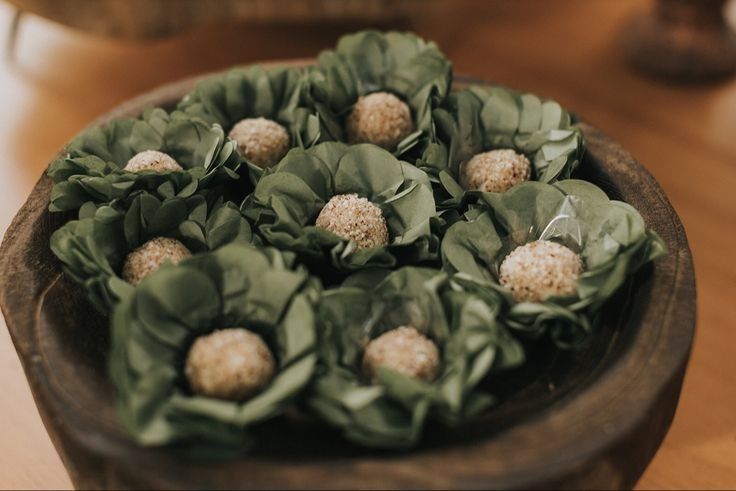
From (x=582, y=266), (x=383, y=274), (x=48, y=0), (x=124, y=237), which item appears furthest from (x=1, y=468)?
(x=48, y=0)

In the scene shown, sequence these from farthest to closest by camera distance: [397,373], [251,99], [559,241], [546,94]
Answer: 1. [546,94]
2. [251,99]
3. [559,241]
4. [397,373]

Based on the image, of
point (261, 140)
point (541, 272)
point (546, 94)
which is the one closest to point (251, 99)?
point (261, 140)

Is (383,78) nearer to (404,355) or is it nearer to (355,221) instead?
(355,221)

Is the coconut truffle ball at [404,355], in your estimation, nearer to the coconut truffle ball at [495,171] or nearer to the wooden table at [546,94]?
the coconut truffle ball at [495,171]

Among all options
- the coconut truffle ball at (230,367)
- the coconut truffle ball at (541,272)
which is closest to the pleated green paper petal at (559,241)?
the coconut truffle ball at (541,272)

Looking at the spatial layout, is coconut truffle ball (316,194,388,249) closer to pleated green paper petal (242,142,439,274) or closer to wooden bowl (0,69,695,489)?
pleated green paper petal (242,142,439,274)

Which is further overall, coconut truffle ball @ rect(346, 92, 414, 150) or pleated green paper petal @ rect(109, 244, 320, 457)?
coconut truffle ball @ rect(346, 92, 414, 150)

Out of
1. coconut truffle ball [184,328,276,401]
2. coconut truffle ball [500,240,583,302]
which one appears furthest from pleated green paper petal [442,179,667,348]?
coconut truffle ball [184,328,276,401]
